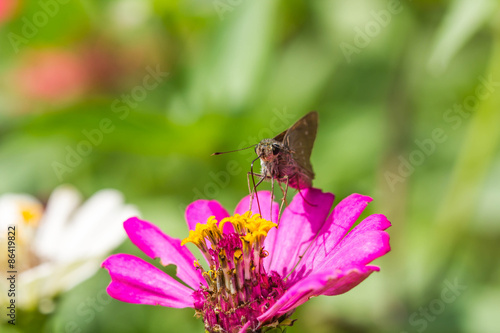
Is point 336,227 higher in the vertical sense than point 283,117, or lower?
lower

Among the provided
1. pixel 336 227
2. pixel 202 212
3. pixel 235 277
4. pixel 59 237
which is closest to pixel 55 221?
pixel 59 237

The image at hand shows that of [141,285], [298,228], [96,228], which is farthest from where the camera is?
[96,228]

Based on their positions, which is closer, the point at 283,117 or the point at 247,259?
the point at 247,259

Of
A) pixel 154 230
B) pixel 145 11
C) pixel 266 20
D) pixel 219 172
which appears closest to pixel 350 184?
pixel 219 172

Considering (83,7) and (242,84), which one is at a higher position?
(83,7)

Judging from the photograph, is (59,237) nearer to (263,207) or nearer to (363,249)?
(263,207)

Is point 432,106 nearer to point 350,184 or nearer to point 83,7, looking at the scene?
point 350,184

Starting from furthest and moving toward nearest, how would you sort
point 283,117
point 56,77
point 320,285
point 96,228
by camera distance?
point 56,77, point 283,117, point 96,228, point 320,285
